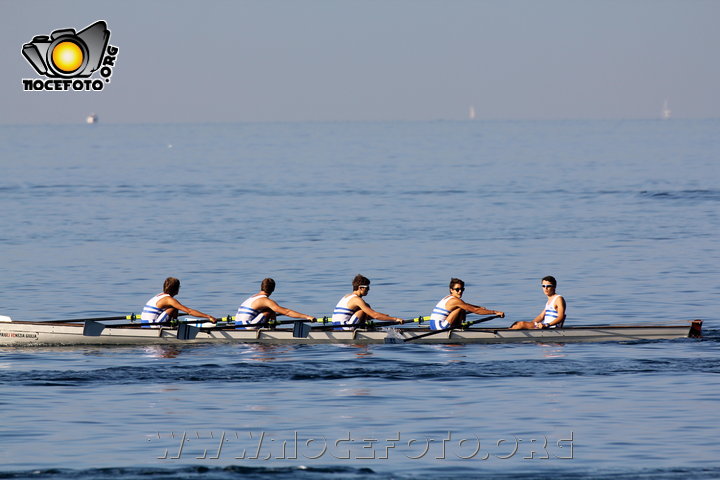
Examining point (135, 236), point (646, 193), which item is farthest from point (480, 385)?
point (646, 193)

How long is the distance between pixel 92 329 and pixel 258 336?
3592 millimetres

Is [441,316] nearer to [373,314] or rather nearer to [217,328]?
[373,314]

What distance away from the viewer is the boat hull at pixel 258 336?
28.2 meters

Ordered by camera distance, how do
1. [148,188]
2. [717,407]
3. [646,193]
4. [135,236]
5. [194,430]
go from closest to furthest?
[194,430] < [717,407] < [135,236] < [646,193] < [148,188]

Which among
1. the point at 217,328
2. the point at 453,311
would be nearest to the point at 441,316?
the point at 453,311

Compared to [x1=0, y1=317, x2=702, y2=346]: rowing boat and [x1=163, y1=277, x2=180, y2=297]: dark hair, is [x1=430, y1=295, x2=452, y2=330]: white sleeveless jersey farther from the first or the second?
[x1=163, y1=277, x2=180, y2=297]: dark hair

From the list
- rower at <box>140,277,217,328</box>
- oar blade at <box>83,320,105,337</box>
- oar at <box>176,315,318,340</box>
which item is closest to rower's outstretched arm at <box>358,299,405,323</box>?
oar at <box>176,315,318,340</box>

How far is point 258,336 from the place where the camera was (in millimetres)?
28172

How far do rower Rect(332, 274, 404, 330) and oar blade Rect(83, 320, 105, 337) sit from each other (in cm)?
513

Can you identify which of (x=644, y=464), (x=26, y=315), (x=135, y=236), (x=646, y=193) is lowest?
(x=644, y=464)

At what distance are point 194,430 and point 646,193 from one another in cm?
6581

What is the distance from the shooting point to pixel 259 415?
71.5 ft

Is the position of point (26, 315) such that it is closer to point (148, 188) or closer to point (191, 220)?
point (191, 220)

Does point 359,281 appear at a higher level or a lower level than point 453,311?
higher
